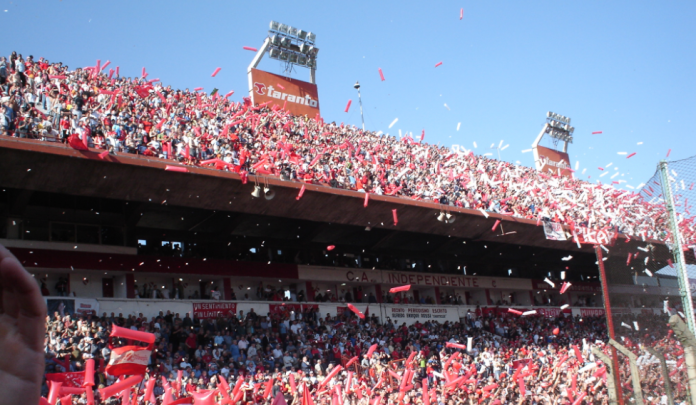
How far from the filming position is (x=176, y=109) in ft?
81.8

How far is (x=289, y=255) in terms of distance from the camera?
2842cm

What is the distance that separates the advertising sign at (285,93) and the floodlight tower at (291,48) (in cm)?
193

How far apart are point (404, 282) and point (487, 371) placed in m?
10.4

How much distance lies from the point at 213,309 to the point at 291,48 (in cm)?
2261

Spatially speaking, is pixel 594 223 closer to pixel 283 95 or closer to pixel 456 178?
pixel 456 178

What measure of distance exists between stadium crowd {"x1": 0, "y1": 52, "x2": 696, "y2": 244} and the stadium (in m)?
0.12

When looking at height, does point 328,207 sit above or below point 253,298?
above

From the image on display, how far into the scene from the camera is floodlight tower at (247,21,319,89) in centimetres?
4041

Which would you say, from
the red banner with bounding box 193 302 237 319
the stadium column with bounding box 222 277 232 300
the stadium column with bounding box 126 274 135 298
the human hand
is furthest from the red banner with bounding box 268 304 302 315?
the human hand

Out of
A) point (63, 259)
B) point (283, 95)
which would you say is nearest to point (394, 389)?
point (63, 259)

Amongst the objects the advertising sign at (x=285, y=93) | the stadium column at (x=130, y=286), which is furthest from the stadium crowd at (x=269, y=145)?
the stadium column at (x=130, y=286)

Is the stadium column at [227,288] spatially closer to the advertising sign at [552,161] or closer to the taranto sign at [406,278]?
the taranto sign at [406,278]

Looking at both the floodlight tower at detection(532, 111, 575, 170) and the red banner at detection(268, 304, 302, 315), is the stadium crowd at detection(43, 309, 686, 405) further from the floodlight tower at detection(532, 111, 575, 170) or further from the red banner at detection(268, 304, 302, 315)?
the floodlight tower at detection(532, 111, 575, 170)

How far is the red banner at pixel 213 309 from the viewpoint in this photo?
2338cm
